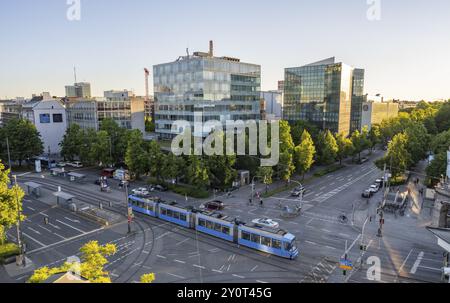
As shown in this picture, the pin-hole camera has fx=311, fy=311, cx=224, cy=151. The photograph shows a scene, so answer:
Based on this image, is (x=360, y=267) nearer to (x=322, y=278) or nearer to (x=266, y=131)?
(x=322, y=278)

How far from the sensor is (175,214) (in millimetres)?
40531

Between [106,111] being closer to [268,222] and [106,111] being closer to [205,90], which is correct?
[205,90]

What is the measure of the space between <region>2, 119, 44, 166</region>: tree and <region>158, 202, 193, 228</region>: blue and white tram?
54.2 m

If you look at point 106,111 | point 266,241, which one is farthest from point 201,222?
point 106,111

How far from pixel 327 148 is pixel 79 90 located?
141954mm

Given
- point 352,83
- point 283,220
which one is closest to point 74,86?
point 352,83

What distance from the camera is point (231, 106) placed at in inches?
3305

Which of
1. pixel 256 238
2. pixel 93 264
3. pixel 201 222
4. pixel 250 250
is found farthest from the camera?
pixel 201 222

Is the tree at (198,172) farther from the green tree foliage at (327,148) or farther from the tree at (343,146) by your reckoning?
the tree at (343,146)

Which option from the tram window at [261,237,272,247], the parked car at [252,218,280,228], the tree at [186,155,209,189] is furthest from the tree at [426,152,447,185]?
→ the tree at [186,155,209,189]

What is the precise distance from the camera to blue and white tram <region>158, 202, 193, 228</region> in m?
39.3

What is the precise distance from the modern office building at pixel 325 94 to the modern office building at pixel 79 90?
374 ft

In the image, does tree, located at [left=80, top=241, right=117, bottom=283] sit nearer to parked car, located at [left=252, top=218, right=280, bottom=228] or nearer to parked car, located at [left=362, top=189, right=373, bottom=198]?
parked car, located at [left=252, top=218, right=280, bottom=228]

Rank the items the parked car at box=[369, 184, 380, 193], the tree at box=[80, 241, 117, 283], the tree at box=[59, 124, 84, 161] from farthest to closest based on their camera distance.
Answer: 1. the tree at box=[59, 124, 84, 161]
2. the parked car at box=[369, 184, 380, 193]
3. the tree at box=[80, 241, 117, 283]
